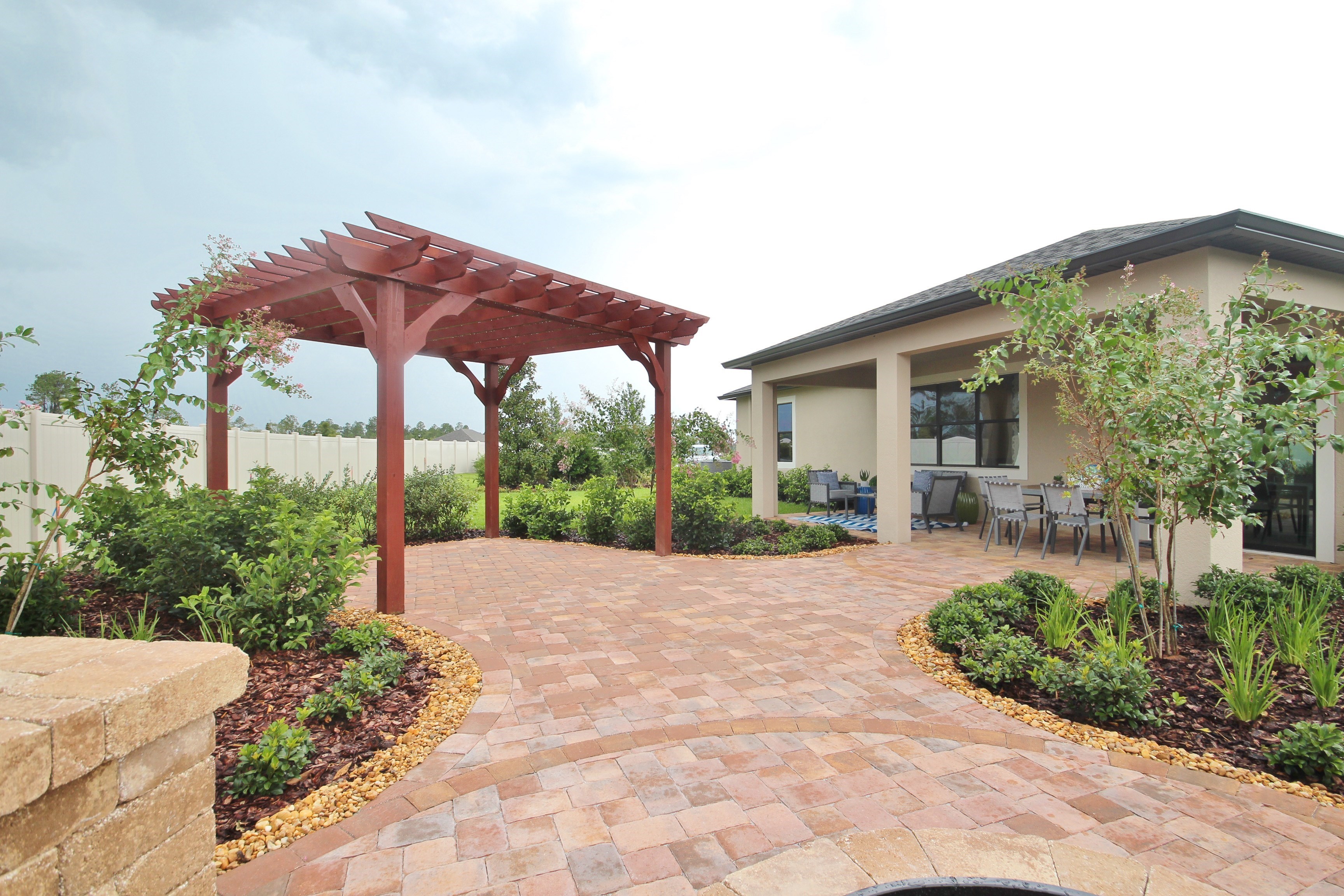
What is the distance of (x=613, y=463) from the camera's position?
1005cm

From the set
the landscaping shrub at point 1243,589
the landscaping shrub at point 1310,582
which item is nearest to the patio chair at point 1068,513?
the landscaping shrub at point 1310,582

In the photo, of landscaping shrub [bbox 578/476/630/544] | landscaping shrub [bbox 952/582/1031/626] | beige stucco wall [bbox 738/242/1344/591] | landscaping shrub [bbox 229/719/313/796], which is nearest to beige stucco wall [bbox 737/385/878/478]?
beige stucco wall [bbox 738/242/1344/591]

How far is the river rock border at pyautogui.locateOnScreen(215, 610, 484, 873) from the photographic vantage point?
6.70ft

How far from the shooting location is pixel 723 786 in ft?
7.88

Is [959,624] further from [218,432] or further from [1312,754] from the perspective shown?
[218,432]

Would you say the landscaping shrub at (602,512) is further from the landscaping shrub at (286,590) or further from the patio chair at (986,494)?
the patio chair at (986,494)

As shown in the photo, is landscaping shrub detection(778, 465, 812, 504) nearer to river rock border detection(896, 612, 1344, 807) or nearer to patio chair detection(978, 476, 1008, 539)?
patio chair detection(978, 476, 1008, 539)

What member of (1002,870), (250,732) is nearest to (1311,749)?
(1002,870)

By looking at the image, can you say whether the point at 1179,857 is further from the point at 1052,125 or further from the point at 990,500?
the point at 1052,125

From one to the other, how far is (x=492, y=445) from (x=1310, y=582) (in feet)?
29.9

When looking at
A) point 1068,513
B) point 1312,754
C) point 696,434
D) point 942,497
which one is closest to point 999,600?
point 1312,754

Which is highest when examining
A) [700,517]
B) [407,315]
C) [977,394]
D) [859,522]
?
[407,315]

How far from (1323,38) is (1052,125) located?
2886 mm

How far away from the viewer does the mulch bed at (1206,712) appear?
271cm
